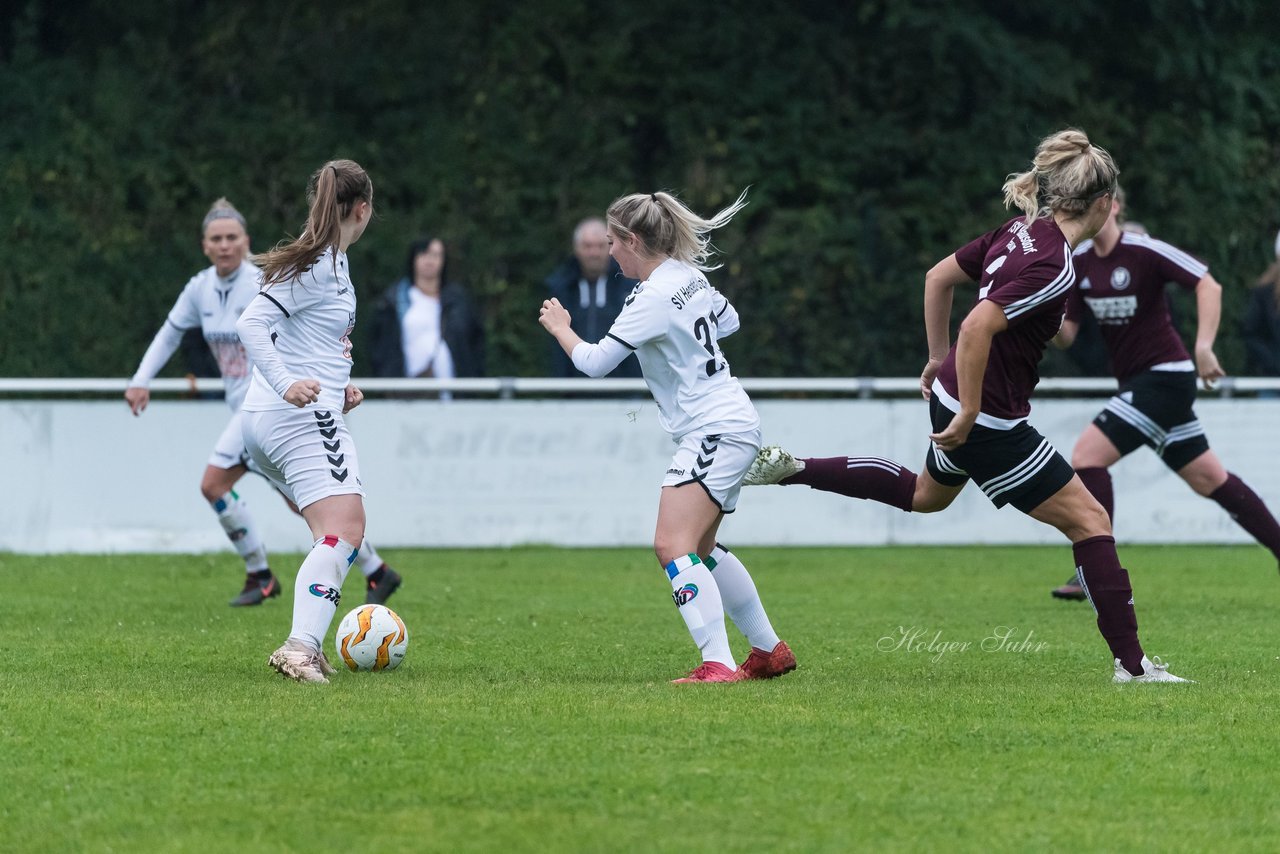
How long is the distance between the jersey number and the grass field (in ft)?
3.72

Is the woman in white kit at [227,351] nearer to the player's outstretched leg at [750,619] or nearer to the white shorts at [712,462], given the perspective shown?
the player's outstretched leg at [750,619]

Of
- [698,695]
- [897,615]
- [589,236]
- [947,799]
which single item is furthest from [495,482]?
[947,799]

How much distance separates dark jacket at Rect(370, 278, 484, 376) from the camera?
14312 mm

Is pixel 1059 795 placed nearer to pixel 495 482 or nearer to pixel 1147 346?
pixel 1147 346

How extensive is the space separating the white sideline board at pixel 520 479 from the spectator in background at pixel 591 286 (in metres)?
0.61

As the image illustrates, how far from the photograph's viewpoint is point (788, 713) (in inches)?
241

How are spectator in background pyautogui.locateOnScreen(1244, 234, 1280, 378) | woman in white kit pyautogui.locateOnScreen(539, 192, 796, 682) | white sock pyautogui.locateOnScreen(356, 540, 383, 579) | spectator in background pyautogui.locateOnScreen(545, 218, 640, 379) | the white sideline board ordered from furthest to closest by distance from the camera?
spectator in background pyautogui.locateOnScreen(1244, 234, 1280, 378) → spectator in background pyautogui.locateOnScreen(545, 218, 640, 379) → the white sideline board → white sock pyautogui.locateOnScreen(356, 540, 383, 579) → woman in white kit pyautogui.locateOnScreen(539, 192, 796, 682)

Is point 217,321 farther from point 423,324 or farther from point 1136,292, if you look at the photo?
point 1136,292

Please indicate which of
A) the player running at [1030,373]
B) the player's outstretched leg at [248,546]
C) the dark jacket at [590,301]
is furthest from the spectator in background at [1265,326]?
the player running at [1030,373]

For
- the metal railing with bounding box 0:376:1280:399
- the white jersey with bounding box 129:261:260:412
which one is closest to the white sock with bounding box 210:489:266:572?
the white jersey with bounding box 129:261:260:412

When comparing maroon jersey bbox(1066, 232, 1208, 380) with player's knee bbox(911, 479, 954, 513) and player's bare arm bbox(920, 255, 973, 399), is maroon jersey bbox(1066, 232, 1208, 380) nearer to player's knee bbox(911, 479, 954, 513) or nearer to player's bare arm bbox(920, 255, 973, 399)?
player's bare arm bbox(920, 255, 973, 399)

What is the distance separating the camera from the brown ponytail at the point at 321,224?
7.16 m

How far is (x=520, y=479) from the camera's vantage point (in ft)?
44.9

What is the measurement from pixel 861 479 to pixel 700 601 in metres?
0.94
